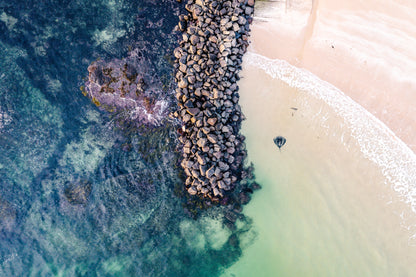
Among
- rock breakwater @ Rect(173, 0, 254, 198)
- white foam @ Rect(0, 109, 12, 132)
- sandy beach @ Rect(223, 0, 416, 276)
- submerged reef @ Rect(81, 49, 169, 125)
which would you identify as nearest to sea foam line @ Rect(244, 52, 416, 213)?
sandy beach @ Rect(223, 0, 416, 276)

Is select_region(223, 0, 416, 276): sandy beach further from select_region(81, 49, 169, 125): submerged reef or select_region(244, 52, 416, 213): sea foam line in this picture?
select_region(81, 49, 169, 125): submerged reef

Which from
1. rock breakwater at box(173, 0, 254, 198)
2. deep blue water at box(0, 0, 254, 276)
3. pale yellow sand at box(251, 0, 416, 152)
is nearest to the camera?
pale yellow sand at box(251, 0, 416, 152)

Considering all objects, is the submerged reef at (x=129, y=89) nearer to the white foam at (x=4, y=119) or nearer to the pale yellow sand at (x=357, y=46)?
the white foam at (x=4, y=119)

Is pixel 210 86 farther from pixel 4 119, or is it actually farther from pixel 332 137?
pixel 4 119

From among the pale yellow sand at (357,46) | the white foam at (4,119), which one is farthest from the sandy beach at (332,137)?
the white foam at (4,119)

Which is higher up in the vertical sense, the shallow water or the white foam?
the shallow water

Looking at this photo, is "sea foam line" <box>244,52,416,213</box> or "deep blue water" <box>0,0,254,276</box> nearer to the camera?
"sea foam line" <box>244,52,416,213</box>

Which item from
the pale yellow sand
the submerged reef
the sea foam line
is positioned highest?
the pale yellow sand

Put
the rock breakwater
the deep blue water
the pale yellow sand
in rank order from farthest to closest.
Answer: the deep blue water
the rock breakwater
the pale yellow sand
